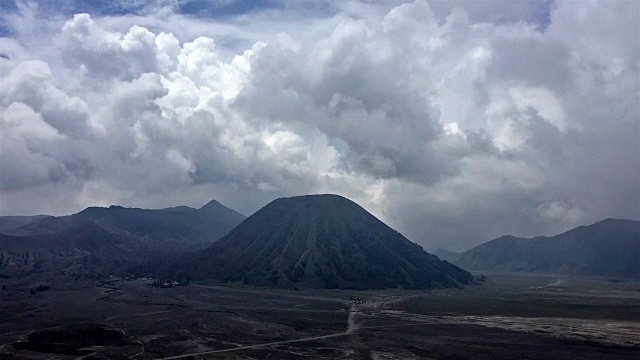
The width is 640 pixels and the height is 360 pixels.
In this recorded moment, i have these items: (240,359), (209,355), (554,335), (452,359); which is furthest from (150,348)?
(554,335)

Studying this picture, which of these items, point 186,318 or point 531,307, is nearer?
point 186,318

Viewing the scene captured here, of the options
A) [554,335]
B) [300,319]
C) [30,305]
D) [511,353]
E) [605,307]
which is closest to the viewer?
[511,353]

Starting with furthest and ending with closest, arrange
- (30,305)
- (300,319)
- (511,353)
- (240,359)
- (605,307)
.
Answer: (605,307)
(30,305)
(300,319)
(511,353)
(240,359)

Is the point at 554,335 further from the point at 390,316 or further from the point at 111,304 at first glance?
the point at 111,304

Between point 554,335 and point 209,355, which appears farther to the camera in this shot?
point 554,335

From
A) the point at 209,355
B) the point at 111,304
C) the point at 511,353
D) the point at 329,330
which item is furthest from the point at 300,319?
the point at 111,304

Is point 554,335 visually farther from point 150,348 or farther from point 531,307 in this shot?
point 150,348
